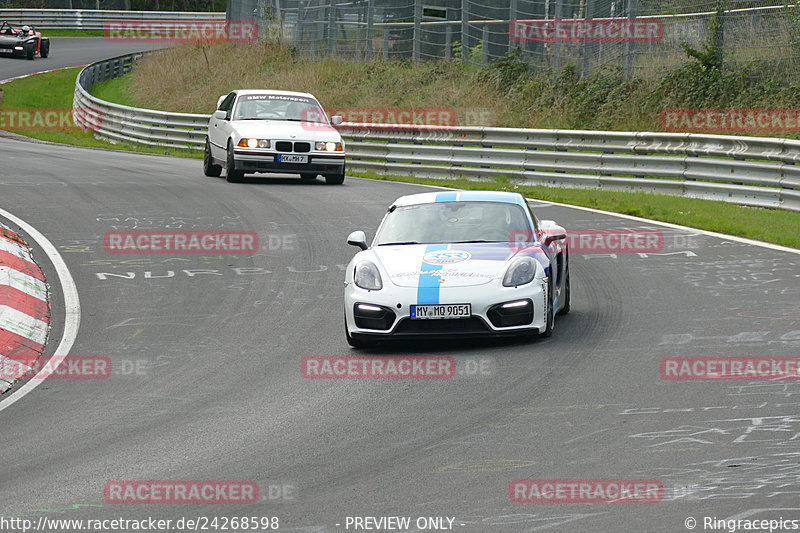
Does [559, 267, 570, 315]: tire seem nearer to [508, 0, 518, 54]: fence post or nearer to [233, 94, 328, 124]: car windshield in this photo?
[233, 94, 328, 124]: car windshield

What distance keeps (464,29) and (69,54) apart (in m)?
30.2

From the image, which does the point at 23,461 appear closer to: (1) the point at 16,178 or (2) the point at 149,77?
(1) the point at 16,178

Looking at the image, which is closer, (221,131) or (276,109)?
(221,131)

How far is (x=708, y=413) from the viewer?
725 centimetres

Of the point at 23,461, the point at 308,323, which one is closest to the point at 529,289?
the point at 308,323

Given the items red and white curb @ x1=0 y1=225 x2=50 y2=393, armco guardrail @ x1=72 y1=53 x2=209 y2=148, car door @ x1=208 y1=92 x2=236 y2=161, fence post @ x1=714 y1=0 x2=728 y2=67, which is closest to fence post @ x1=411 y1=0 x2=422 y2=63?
armco guardrail @ x1=72 y1=53 x2=209 y2=148

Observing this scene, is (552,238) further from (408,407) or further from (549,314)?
(408,407)

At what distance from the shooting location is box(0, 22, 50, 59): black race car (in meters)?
53.5

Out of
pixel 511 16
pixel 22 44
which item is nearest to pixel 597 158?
pixel 511 16

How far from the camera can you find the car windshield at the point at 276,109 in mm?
21922

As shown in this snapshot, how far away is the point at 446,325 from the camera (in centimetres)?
917

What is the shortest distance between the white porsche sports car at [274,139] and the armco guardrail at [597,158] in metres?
2.43

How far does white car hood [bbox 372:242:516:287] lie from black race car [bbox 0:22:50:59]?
47233 millimetres

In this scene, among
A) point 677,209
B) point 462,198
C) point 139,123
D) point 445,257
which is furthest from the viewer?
point 139,123
